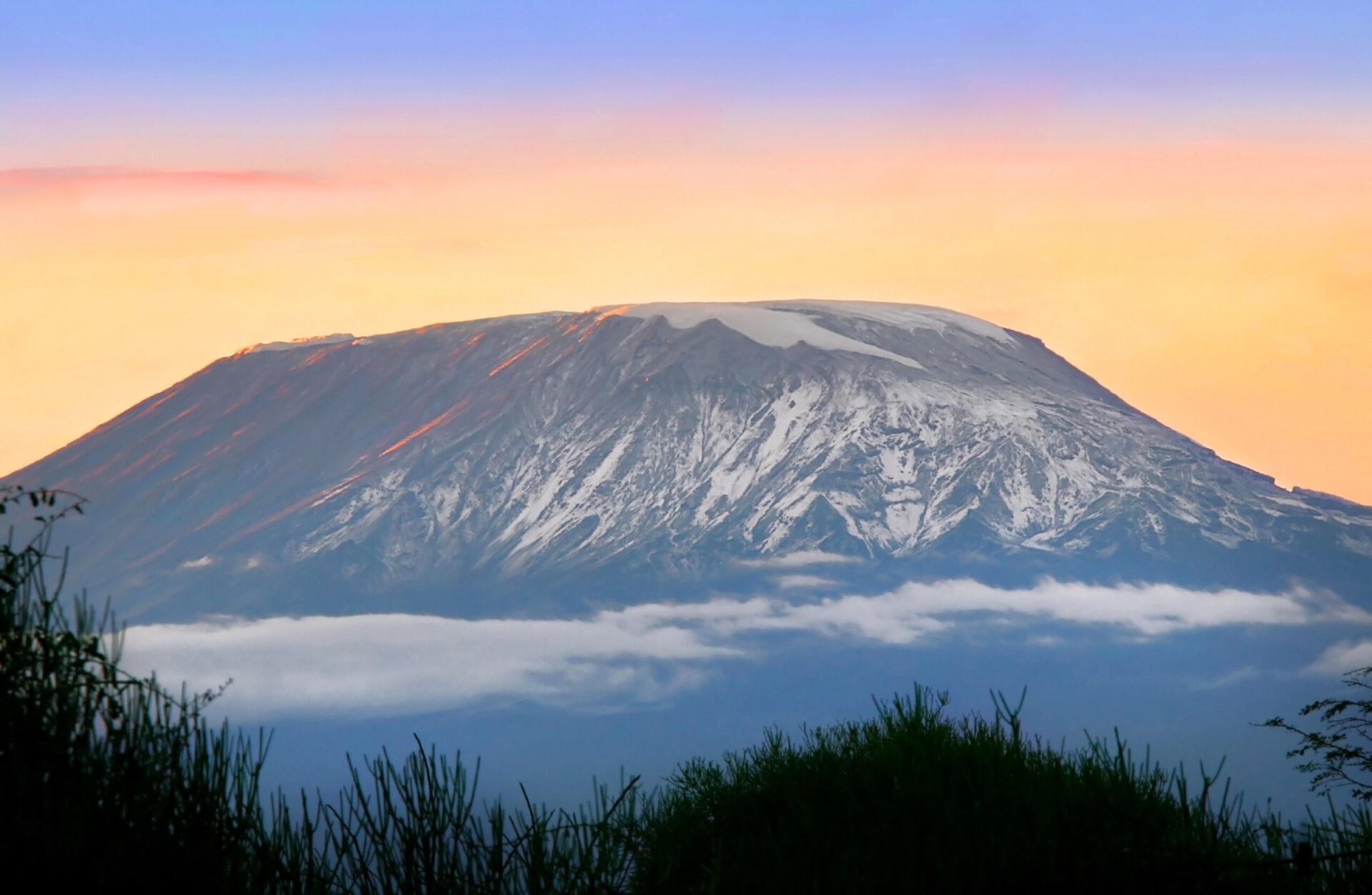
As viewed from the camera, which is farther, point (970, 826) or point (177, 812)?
point (970, 826)

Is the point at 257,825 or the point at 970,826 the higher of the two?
the point at 257,825

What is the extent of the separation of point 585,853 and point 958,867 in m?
4.07

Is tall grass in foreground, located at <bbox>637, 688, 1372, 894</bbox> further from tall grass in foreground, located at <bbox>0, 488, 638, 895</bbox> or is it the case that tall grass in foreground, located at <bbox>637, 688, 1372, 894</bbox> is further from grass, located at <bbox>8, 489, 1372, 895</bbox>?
tall grass in foreground, located at <bbox>0, 488, 638, 895</bbox>

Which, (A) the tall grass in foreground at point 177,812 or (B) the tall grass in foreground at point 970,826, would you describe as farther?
(B) the tall grass in foreground at point 970,826

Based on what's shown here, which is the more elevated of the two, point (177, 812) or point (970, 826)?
point (177, 812)

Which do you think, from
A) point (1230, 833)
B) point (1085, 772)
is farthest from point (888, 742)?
point (1230, 833)

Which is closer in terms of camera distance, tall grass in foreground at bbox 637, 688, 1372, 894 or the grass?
the grass

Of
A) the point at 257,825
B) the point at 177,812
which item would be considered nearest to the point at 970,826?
the point at 257,825

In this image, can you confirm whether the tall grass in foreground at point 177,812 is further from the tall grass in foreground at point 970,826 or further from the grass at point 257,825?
the tall grass in foreground at point 970,826

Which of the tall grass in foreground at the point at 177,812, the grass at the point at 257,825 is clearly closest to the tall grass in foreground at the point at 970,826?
the grass at the point at 257,825

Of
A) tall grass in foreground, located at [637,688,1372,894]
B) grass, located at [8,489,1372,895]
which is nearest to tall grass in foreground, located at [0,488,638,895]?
grass, located at [8,489,1372,895]

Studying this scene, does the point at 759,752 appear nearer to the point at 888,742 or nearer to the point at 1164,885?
the point at 888,742

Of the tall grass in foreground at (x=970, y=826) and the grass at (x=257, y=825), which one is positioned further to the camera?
the tall grass in foreground at (x=970, y=826)

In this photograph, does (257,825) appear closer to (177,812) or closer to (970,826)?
(177,812)
